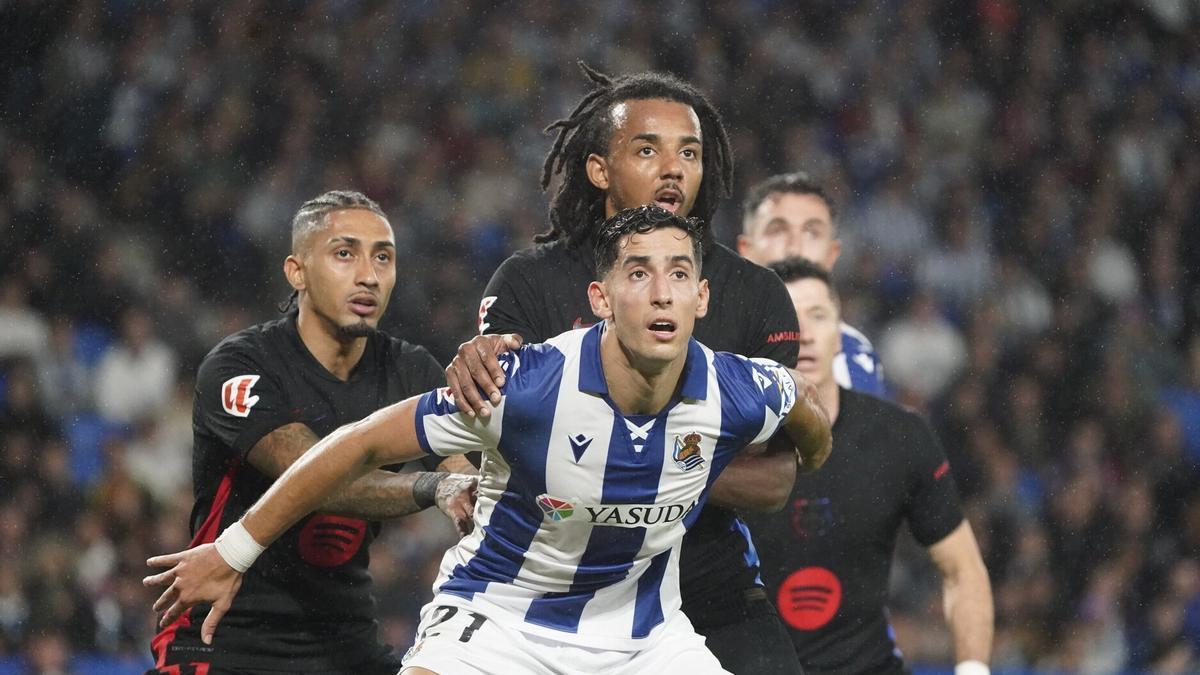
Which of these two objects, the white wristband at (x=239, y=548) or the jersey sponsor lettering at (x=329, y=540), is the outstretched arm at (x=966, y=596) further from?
the white wristband at (x=239, y=548)

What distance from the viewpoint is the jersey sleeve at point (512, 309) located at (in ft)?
13.2

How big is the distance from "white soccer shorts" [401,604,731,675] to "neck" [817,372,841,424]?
5.50ft

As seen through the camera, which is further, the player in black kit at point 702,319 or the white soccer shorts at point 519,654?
the player in black kit at point 702,319

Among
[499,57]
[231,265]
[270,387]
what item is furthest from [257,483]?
[499,57]

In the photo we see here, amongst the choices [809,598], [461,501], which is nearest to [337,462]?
[461,501]

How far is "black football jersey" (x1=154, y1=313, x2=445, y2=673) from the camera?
4.33 meters

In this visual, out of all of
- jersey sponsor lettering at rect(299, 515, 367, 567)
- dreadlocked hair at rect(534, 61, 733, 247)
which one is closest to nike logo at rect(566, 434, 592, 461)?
dreadlocked hair at rect(534, 61, 733, 247)

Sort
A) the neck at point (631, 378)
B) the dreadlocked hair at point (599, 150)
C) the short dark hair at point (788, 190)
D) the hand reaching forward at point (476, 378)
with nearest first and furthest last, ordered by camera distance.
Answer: the hand reaching forward at point (476, 378), the neck at point (631, 378), the dreadlocked hair at point (599, 150), the short dark hair at point (788, 190)

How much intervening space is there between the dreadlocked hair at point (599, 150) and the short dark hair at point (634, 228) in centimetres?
46

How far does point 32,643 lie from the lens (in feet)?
25.7

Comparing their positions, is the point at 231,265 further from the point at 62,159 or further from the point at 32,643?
the point at 32,643

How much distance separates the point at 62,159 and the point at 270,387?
23.0 ft

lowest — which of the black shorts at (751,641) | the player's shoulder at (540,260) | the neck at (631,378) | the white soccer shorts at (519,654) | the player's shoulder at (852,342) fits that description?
the black shorts at (751,641)

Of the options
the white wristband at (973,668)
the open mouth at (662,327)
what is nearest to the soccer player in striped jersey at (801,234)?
the white wristband at (973,668)
